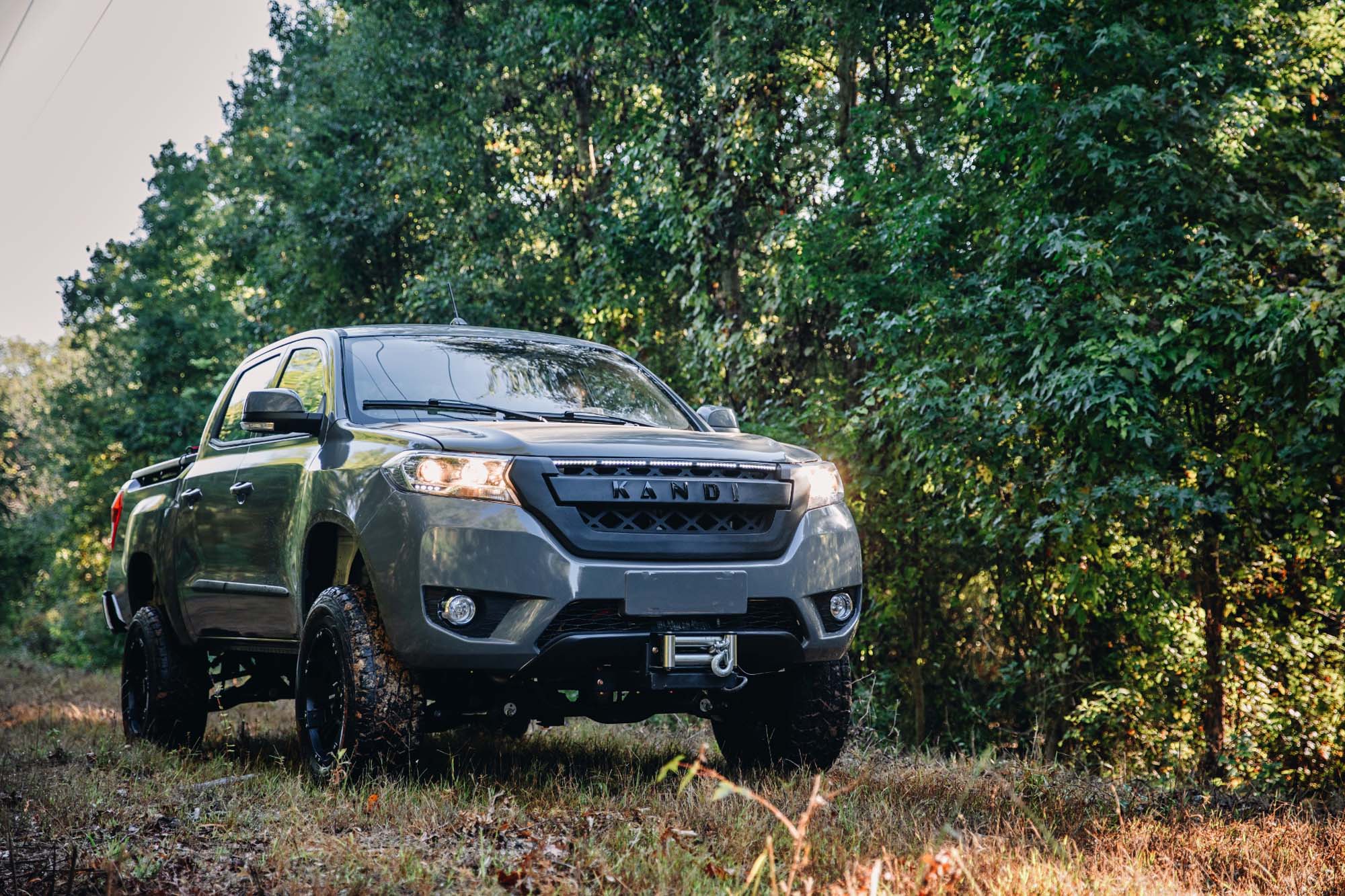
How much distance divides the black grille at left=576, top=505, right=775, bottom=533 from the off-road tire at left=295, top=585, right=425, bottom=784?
3.07 ft

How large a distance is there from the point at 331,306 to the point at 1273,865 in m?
20.3

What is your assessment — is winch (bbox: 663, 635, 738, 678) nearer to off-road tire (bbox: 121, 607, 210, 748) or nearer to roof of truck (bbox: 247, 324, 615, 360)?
roof of truck (bbox: 247, 324, 615, 360)

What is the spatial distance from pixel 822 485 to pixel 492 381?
1.59 m

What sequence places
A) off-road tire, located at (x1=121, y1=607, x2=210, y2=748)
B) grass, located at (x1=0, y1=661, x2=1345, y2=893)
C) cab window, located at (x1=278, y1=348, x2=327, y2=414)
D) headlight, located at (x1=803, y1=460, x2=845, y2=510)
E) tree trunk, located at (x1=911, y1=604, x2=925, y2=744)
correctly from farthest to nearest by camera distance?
tree trunk, located at (x1=911, y1=604, x2=925, y2=744), off-road tire, located at (x1=121, y1=607, x2=210, y2=748), cab window, located at (x1=278, y1=348, x2=327, y2=414), headlight, located at (x1=803, y1=460, x2=845, y2=510), grass, located at (x1=0, y1=661, x2=1345, y2=893)

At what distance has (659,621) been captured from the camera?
4.67m

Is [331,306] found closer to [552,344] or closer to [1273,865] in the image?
[552,344]

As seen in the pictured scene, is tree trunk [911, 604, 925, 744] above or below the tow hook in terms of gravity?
below

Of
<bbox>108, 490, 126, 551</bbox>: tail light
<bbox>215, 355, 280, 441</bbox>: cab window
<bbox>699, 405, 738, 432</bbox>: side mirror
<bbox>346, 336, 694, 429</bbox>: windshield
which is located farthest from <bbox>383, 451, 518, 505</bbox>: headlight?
<bbox>108, 490, 126, 551</bbox>: tail light

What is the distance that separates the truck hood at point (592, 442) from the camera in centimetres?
461

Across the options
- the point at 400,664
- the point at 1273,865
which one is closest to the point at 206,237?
the point at 400,664

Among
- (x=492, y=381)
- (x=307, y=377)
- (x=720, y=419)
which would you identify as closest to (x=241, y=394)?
(x=307, y=377)

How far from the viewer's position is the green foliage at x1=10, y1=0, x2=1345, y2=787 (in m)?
9.65

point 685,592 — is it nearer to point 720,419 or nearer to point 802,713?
point 802,713

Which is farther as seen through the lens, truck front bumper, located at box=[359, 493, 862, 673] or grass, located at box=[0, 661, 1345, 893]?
truck front bumper, located at box=[359, 493, 862, 673]
